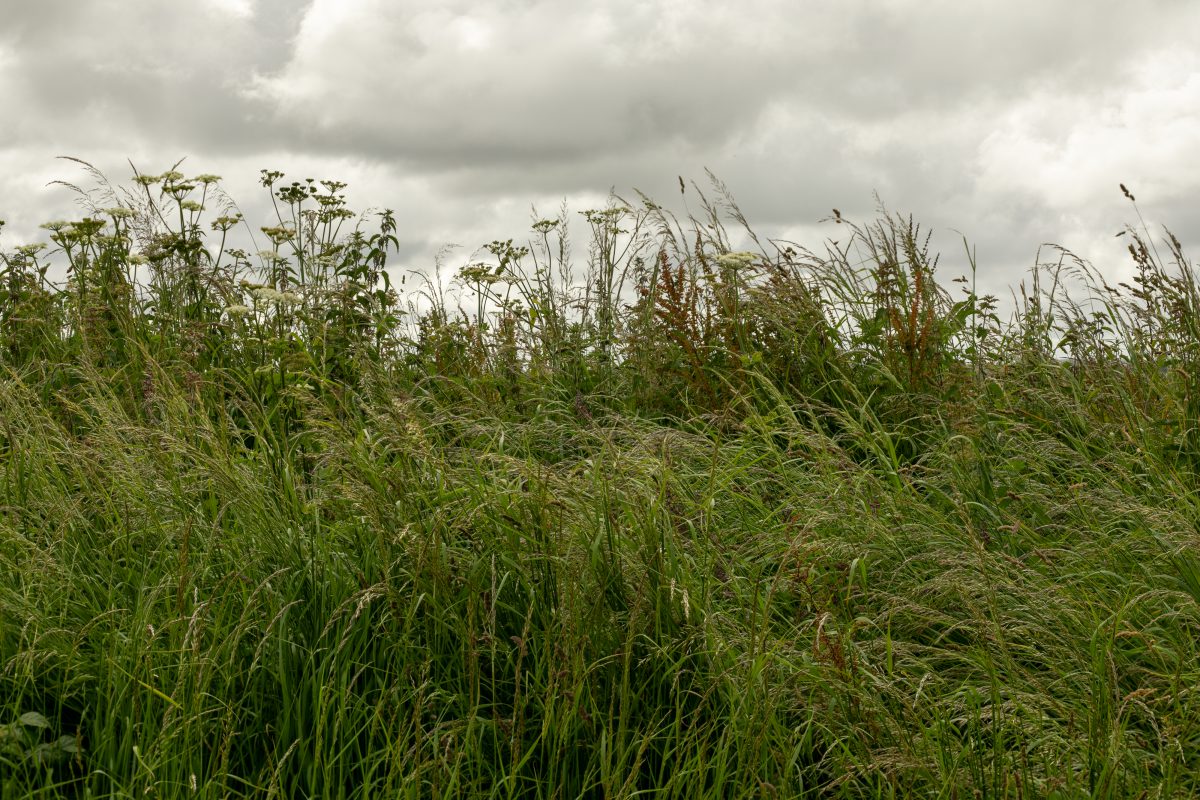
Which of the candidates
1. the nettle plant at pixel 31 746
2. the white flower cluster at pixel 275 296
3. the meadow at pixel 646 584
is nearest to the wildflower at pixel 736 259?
the meadow at pixel 646 584

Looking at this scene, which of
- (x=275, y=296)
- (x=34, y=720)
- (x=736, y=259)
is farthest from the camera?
(x=736, y=259)

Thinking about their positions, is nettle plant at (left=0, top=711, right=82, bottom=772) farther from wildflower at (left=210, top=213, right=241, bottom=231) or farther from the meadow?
wildflower at (left=210, top=213, right=241, bottom=231)

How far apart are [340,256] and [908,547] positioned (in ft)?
12.7

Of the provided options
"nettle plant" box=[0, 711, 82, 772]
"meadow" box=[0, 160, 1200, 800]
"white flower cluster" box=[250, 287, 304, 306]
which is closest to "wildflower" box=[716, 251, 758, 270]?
"meadow" box=[0, 160, 1200, 800]

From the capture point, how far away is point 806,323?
502cm

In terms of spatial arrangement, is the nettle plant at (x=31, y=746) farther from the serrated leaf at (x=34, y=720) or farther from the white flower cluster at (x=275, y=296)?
the white flower cluster at (x=275, y=296)

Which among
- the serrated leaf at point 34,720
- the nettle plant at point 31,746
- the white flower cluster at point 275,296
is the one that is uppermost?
the white flower cluster at point 275,296

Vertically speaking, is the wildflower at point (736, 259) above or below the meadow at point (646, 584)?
above

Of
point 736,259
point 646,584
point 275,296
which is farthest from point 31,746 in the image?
point 736,259

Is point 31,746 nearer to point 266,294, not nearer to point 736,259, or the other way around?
point 266,294

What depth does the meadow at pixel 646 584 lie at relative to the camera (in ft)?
7.28

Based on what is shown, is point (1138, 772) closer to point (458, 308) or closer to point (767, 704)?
point (767, 704)

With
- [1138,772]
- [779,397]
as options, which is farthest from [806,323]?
[1138,772]

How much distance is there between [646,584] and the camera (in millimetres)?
2506
